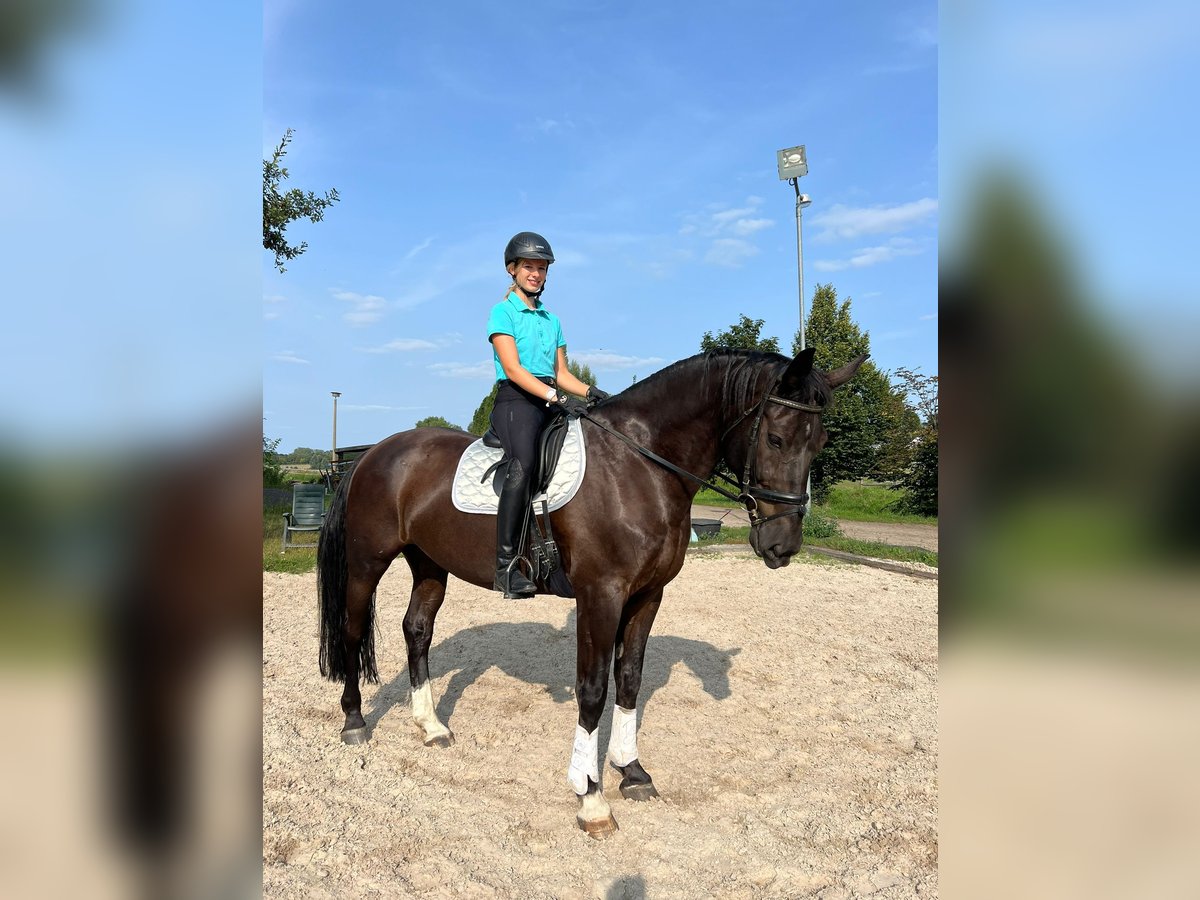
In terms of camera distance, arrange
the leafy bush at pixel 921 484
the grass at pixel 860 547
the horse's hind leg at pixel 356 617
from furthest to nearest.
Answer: the leafy bush at pixel 921 484
the grass at pixel 860 547
the horse's hind leg at pixel 356 617

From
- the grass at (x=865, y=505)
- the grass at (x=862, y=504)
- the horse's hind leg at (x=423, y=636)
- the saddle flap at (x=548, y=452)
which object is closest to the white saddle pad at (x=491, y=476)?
the saddle flap at (x=548, y=452)

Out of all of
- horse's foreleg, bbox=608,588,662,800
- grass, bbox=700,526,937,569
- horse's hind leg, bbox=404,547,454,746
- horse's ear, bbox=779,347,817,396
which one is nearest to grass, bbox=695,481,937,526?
grass, bbox=700,526,937,569

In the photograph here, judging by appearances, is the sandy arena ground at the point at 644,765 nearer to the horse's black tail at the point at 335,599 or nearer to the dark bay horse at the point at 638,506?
the dark bay horse at the point at 638,506

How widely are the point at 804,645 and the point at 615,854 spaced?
4.02 meters

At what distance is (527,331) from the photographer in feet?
13.7

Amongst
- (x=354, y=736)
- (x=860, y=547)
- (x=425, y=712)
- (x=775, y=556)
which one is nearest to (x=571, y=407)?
(x=775, y=556)

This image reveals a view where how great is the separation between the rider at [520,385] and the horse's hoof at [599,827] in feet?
4.16

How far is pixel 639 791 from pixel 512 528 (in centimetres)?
172

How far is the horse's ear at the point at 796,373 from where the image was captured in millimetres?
3410

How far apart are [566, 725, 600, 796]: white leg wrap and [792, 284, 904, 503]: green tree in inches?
729

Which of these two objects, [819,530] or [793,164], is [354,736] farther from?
[793,164]

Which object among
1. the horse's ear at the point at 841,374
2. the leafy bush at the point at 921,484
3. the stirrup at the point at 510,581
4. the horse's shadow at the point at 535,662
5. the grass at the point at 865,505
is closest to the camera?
the horse's ear at the point at 841,374
